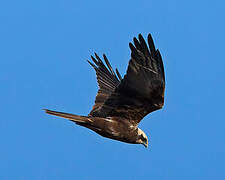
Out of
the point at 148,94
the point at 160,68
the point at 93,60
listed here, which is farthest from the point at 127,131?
the point at 93,60

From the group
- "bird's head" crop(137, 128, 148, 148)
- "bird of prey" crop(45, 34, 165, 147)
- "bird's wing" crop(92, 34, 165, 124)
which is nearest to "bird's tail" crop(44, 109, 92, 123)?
"bird of prey" crop(45, 34, 165, 147)

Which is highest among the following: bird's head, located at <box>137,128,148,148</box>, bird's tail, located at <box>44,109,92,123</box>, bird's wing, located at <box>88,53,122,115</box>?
bird's wing, located at <box>88,53,122,115</box>

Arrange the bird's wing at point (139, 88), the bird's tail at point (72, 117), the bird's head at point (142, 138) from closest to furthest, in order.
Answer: the bird's wing at point (139, 88)
the bird's tail at point (72, 117)
the bird's head at point (142, 138)

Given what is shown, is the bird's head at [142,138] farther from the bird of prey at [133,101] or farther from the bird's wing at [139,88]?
the bird's wing at [139,88]

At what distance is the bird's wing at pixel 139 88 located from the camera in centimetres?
857

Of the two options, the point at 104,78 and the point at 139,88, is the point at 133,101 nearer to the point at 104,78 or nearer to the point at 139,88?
the point at 139,88

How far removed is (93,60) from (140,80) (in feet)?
11.1

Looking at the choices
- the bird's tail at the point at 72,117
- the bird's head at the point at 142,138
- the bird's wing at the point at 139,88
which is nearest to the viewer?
the bird's wing at the point at 139,88

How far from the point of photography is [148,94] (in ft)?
30.0

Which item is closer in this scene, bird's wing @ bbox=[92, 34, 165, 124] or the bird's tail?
bird's wing @ bbox=[92, 34, 165, 124]

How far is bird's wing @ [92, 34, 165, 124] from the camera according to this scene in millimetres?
8570

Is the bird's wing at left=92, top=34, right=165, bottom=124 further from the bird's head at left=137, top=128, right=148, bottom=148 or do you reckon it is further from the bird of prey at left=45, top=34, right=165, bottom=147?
the bird's head at left=137, top=128, right=148, bottom=148

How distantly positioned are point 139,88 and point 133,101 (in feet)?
1.41

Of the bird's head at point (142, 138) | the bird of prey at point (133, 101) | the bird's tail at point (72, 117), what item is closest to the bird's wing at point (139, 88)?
the bird of prey at point (133, 101)
